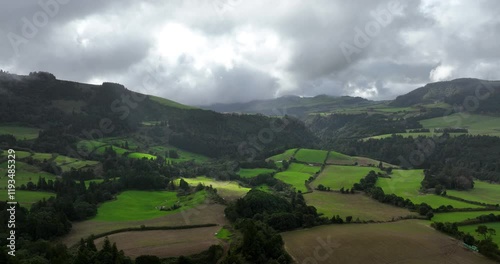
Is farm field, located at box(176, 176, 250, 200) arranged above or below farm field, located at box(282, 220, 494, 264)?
above

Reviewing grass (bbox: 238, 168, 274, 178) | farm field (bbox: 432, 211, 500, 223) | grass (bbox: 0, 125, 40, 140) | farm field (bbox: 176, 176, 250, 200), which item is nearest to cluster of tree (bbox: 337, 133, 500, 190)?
farm field (bbox: 432, 211, 500, 223)

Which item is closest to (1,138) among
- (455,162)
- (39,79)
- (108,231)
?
(39,79)

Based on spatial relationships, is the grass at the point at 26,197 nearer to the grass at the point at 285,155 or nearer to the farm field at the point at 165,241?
the farm field at the point at 165,241

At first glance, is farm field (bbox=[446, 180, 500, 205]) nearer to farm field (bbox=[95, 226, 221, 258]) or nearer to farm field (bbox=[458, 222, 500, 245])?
farm field (bbox=[458, 222, 500, 245])

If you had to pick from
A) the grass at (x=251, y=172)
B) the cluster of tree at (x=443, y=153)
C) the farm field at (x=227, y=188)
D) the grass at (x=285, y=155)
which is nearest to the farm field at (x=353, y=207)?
the farm field at (x=227, y=188)

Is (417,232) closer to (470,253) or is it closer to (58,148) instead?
(470,253)

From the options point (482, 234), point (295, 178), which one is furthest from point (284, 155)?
point (482, 234)

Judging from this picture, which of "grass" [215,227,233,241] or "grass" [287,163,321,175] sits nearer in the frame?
"grass" [215,227,233,241]
